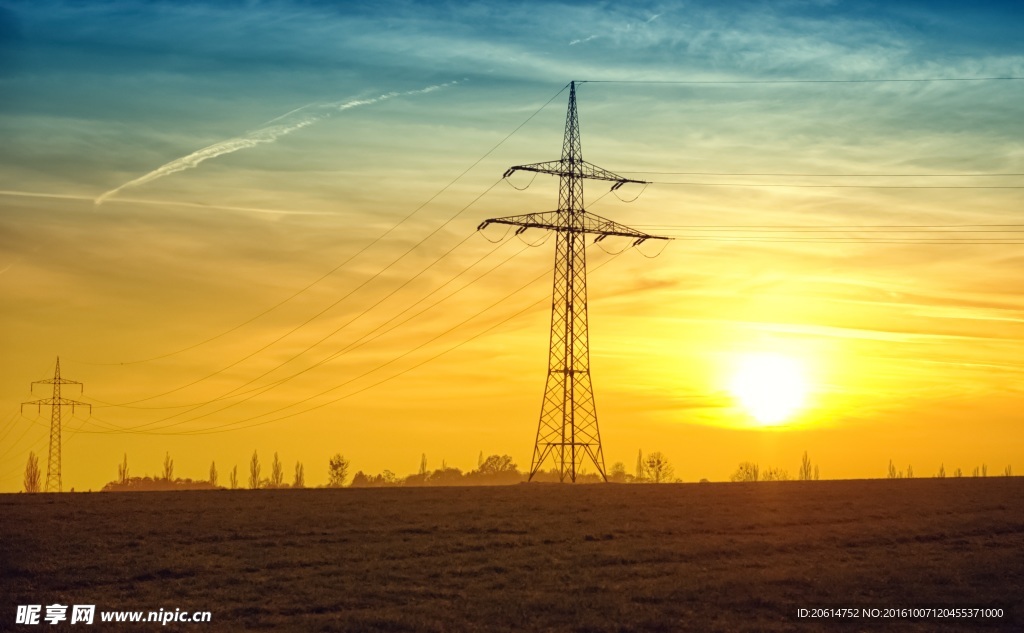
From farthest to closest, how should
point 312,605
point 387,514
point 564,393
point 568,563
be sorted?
point 564,393 → point 387,514 → point 568,563 → point 312,605

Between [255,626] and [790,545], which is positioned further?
[790,545]

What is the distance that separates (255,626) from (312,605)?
8.92ft

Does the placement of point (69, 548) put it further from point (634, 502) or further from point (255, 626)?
point (634, 502)

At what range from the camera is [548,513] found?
59.6m

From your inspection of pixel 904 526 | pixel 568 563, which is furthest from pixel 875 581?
pixel 904 526

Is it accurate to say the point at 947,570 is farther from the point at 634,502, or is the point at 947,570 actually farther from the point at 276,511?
the point at 276,511

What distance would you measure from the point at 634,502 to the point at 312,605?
3294 cm

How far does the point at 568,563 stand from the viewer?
43562 mm

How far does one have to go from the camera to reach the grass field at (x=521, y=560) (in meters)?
34.8

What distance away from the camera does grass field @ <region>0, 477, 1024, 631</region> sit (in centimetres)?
3478

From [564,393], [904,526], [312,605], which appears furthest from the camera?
[564,393]

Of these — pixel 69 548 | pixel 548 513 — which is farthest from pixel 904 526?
pixel 69 548

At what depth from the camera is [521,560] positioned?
145 ft

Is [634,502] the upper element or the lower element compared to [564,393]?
lower
